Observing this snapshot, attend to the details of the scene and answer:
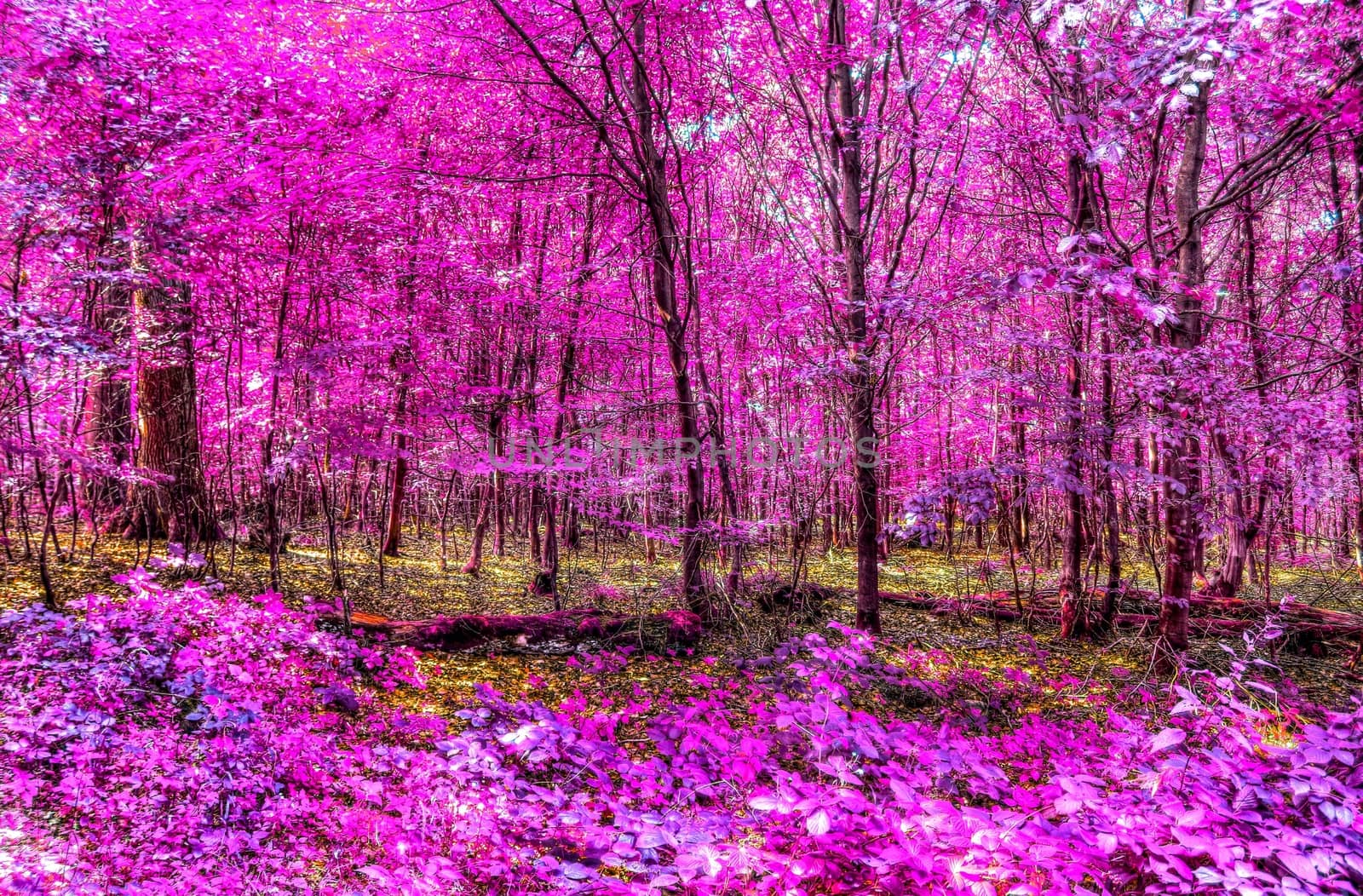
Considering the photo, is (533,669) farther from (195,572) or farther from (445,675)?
(195,572)

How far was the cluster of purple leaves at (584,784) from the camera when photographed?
1743mm

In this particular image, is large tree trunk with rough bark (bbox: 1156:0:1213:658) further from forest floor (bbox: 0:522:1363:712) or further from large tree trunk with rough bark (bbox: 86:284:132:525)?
large tree trunk with rough bark (bbox: 86:284:132:525)

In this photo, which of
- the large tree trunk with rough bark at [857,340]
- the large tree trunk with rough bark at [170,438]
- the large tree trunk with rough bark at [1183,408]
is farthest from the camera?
the large tree trunk with rough bark at [170,438]

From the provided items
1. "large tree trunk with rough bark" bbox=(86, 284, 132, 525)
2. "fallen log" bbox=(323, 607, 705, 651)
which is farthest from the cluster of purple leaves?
"large tree trunk with rough bark" bbox=(86, 284, 132, 525)

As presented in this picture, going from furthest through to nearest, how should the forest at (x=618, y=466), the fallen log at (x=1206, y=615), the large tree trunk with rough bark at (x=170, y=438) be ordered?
1. the fallen log at (x=1206, y=615)
2. the large tree trunk with rough bark at (x=170, y=438)
3. the forest at (x=618, y=466)

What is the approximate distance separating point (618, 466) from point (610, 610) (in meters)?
2.57

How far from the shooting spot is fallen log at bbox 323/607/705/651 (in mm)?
5273

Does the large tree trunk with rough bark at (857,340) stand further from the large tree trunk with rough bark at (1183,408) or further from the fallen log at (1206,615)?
the fallen log at (1206,615)

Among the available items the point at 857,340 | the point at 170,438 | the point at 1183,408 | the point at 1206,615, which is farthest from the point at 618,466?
the point at 1206,615

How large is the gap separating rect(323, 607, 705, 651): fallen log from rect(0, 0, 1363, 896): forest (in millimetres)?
44

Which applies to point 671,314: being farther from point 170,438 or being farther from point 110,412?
point 110,412

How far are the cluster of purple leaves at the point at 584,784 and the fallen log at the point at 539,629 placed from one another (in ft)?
1.90

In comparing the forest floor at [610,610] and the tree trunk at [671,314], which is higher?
the tree trunk at [671,314]

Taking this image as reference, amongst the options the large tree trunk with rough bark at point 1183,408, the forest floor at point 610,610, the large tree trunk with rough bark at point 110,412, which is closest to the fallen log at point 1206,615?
the forest floor at point 610,610
